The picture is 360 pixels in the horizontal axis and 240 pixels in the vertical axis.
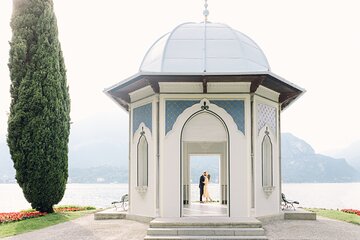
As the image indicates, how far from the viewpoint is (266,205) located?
1329cm

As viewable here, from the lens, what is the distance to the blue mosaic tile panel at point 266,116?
43.4 feet

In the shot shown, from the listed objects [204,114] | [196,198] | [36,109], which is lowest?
[196,198]

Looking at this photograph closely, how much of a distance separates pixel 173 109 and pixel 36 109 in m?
5.78

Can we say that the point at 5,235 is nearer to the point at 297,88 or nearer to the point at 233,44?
the point at 233,44

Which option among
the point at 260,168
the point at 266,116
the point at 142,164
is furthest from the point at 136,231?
the point at 266,116

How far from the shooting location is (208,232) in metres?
10.7

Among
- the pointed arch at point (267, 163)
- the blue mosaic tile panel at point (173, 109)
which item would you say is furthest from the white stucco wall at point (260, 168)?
the blue mosaic tile panel at point (173, 109)

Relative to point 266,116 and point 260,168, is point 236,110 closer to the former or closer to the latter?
point 266,116

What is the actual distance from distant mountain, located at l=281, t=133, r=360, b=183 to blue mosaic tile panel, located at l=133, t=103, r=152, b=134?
5851 inches

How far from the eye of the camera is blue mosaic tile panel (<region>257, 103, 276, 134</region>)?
43.4ft

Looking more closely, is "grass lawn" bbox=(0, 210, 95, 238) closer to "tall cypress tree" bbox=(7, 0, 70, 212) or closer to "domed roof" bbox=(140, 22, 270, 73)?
"tall cypress tree" bbox=(7, 0, 70, 212)

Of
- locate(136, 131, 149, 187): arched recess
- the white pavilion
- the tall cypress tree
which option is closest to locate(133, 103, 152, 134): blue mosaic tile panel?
the white pavilion

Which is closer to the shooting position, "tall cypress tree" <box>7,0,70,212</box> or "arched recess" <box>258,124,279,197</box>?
"arched recess" <box>258,124,279,197</box>

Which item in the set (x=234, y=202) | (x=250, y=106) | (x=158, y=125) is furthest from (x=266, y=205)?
(x=158, y=125)
